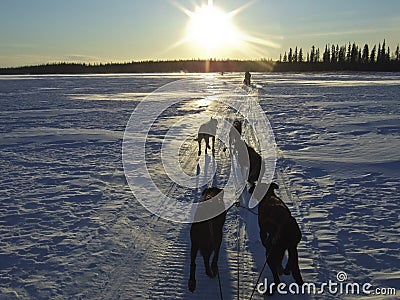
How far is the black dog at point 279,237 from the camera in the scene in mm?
3482

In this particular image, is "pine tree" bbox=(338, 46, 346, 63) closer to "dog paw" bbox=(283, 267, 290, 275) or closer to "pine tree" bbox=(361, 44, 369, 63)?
"pine tree" bbox=(361, 44, 369, 63)

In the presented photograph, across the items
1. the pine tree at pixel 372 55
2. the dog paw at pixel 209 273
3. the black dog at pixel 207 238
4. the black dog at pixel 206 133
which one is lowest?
the dog paw at pixel 209 273

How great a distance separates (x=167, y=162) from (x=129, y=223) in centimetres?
331

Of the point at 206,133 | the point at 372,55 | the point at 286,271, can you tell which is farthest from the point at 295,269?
the point at 372,55

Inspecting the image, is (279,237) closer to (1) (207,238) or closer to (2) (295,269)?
(2) (295,269)

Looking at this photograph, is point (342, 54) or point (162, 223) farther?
point (342, 54)

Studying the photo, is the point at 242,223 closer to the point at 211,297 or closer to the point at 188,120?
the point at 211,297

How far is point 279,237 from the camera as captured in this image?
349cm

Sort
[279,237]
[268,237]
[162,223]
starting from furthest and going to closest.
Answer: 1. [162,223]
2. [268,237]
3. [279,237]

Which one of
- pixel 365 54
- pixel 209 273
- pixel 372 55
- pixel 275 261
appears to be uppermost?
pixel 365 54

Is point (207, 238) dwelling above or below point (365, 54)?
below

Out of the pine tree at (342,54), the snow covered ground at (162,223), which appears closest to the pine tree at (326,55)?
the pine tree at (342,54)

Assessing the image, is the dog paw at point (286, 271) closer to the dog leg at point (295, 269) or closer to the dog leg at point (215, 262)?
the dog leg at point (295, 269)

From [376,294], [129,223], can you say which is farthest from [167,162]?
[376,294]
